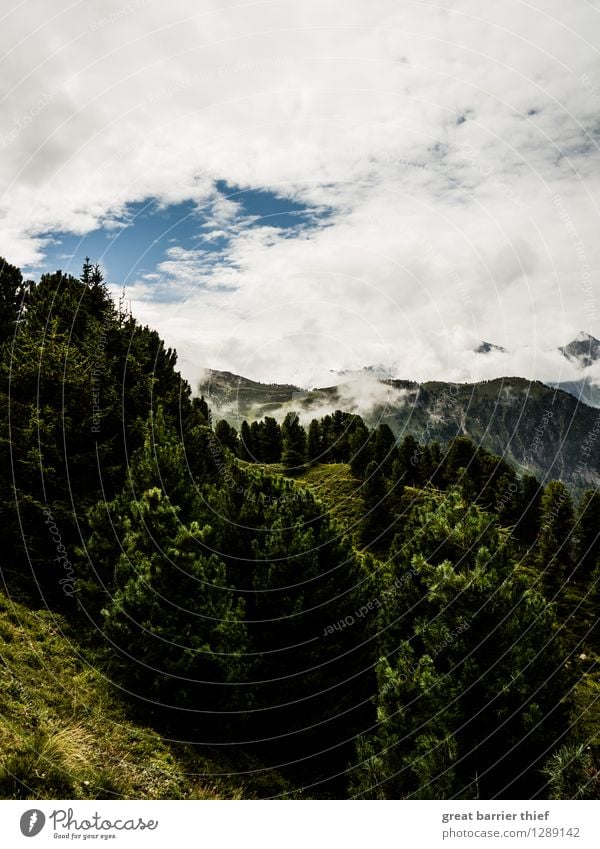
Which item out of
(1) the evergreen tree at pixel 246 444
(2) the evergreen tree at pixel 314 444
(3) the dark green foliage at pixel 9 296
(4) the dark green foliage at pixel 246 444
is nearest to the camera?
(3) the dark green foliage at pixel 9 296

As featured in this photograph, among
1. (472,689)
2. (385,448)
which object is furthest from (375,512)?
(472,689)

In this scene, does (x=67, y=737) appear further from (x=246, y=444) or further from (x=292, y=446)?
(x=246, y=444)

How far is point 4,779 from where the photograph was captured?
954cm

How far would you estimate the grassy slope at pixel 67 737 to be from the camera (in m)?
10.3

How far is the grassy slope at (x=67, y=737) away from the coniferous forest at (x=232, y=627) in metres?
0.08

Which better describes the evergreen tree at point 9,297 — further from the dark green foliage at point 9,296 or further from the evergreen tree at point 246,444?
the evergreen tree at point 246,444

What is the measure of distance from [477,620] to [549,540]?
4076cm

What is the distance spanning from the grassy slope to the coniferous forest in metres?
0.08

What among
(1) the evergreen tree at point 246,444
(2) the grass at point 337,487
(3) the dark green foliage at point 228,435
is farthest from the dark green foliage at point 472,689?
(1) the evergreen tree at point 246,444

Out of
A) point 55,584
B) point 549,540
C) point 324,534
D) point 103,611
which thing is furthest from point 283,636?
point 549,540

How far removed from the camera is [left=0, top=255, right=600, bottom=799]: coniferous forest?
14.2m

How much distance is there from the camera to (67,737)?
13.7 meters

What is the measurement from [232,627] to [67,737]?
286 inches
